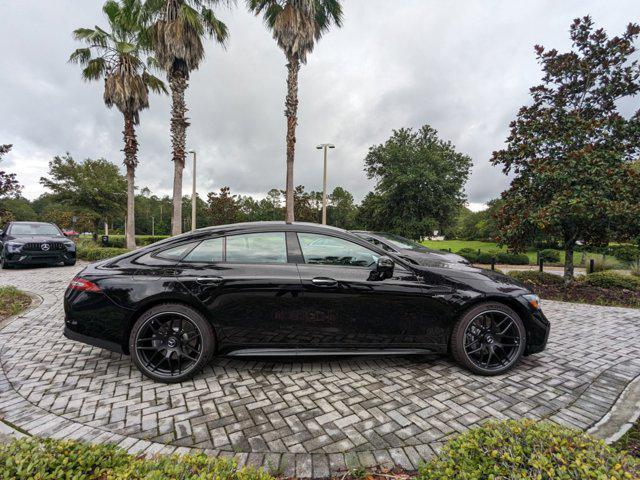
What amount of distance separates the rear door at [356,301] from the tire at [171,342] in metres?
1.01

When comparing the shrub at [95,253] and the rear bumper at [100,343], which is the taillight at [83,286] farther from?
the shrub at [95,253]

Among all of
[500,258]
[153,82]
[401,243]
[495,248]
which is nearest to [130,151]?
[153,82]

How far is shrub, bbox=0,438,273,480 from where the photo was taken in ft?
3.90

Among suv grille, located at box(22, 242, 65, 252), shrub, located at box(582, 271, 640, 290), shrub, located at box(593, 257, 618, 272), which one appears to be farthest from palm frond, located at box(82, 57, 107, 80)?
shrub, located at box(593, 257, 618, 272)

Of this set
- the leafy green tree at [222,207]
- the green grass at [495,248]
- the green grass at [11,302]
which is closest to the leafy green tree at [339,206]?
the green grass at [495,248]

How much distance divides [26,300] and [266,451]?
6.43 m

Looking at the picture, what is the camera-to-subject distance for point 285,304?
279cm

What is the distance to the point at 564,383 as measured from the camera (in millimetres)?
2887

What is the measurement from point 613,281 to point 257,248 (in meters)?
8.92

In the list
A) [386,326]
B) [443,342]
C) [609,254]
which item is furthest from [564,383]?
[609,254]

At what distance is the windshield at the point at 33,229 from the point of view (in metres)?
9.83

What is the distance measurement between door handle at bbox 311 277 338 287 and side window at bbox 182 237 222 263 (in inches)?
38.9

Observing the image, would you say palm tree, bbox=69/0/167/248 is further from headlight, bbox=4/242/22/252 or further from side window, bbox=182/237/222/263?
side window, bbox=182/237/222/263

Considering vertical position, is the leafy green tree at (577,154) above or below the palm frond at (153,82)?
below
